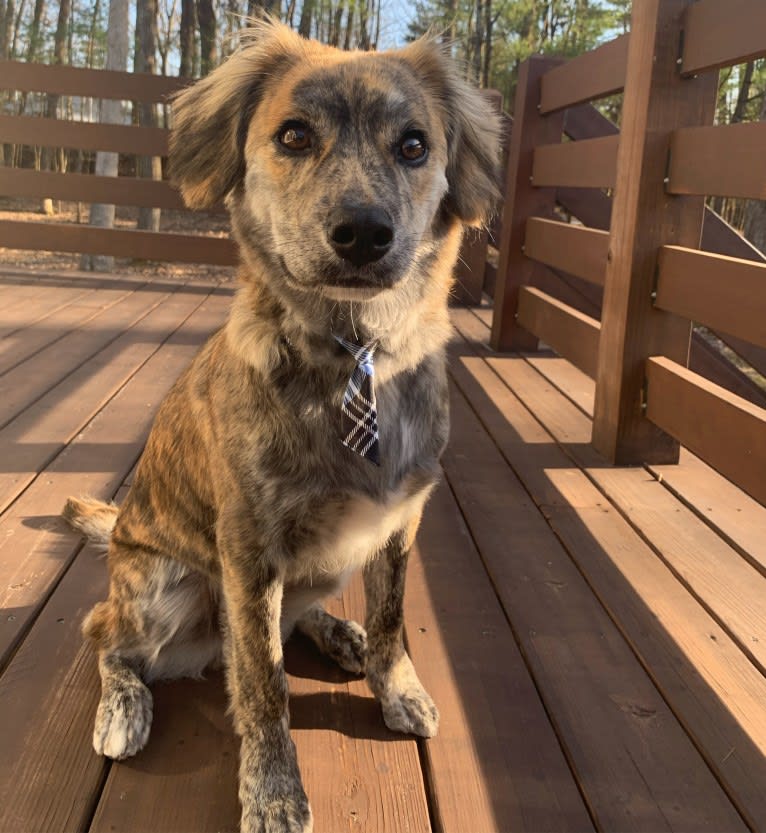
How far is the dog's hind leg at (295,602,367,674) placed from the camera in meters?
1.83

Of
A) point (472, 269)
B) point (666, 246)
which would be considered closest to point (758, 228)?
point (472, 269)

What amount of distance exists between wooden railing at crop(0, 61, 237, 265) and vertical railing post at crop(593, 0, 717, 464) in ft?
12.5

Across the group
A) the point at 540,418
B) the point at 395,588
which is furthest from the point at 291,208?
the point at 540,418

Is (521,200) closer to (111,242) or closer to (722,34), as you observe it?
(722,34)

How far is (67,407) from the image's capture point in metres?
3.39

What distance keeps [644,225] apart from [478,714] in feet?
6.34

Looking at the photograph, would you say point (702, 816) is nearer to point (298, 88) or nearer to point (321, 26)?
point (298, 88)

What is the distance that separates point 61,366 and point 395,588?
2755mm

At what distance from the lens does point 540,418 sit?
3.58m

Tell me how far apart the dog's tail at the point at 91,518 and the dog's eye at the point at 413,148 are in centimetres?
121

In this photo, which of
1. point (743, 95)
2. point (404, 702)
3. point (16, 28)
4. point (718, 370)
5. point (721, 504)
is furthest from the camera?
point (16, 28)

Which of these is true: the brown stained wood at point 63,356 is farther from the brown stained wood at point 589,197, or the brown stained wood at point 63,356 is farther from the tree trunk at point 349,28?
the tree trunk at point 349,28

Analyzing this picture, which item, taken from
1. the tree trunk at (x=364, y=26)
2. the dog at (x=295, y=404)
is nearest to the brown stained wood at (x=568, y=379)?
the dog at (x=295, y=404)

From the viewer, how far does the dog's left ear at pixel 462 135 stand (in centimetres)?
185
